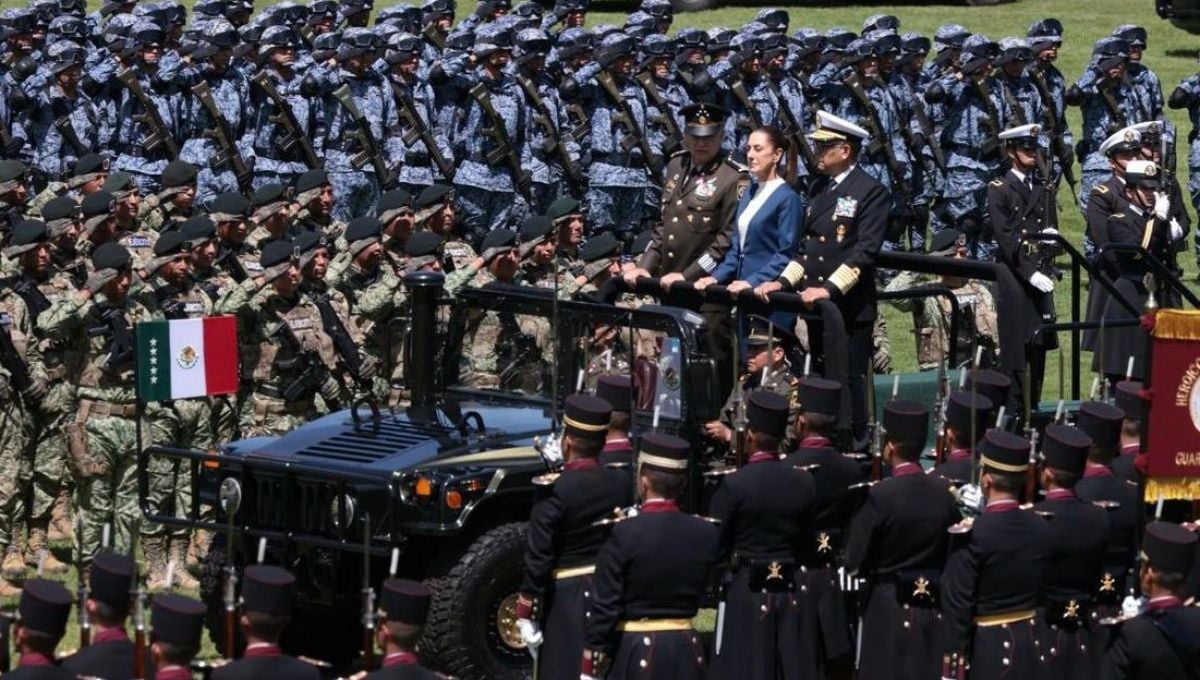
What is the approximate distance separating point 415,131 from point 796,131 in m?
3.56

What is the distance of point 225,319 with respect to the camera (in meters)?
14.0

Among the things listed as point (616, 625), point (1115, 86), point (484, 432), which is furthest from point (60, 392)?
point (1115, 86)

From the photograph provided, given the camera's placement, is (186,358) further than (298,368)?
No

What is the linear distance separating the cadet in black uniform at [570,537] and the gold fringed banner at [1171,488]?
2.09 meters

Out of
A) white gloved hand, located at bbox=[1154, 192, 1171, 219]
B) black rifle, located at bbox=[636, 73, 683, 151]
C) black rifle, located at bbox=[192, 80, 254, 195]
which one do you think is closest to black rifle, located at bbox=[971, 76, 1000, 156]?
black rifle, located at bbox=[636, 73, 683, 151]

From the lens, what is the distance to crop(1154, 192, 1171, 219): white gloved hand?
16.9m

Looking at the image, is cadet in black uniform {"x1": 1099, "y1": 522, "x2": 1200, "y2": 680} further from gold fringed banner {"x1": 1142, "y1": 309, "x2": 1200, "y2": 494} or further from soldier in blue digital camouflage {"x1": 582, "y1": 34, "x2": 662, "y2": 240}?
soldier in blue digital camouflage {"x1": 582, "y1": 34, "x2": 662, "y2": 240}

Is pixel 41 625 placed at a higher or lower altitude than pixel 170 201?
lower

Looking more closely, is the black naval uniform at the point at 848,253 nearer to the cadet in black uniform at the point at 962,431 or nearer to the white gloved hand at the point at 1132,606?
the cadet in black uniform at the point at 962,431

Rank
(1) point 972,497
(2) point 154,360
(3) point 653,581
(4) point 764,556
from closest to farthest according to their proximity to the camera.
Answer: (3) point 653,581
(1) point 972,497
(4) point 764,556
(2) point 154,360

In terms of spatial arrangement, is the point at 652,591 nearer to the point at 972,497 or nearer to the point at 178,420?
the point at 972,497

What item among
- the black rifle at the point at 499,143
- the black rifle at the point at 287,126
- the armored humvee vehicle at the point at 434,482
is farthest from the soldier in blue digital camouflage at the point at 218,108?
the armored humvee vehicle at the point at 434,482

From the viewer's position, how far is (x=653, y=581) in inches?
411

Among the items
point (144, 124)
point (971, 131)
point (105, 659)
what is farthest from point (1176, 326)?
point (971, 131)
